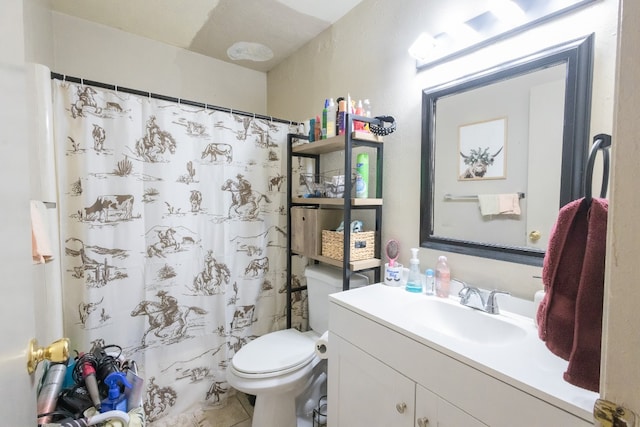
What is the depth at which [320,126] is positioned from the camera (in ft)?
5.48

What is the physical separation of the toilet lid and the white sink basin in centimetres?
66

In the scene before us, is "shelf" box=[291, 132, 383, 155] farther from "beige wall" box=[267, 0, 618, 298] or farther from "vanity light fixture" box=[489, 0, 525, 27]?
"vanity light fixture" box=[489, 0, 525, 27]

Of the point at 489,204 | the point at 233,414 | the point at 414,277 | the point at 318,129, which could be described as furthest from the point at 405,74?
the point at 233,414

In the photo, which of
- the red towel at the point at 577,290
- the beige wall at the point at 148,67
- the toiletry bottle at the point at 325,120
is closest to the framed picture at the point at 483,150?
the red towel at the point at 577,290

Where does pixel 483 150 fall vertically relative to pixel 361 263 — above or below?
above

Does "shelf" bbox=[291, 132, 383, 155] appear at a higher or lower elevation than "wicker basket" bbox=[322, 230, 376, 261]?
higher

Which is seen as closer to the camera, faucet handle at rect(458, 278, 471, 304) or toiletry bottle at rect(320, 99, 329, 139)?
faucet handle at rect(458, 278, 471, 304)

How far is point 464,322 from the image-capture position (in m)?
1.10

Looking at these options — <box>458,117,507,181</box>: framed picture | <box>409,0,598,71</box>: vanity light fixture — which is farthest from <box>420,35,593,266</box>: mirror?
<box>409,0,598,71</box>: vanity light fixture

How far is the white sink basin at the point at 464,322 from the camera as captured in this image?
99cm

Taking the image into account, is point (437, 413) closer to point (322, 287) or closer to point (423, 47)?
point (322, 287)

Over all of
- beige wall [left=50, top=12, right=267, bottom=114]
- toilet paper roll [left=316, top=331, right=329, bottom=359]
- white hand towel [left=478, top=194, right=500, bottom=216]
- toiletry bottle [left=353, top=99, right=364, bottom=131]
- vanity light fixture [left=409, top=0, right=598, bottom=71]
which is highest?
beige wall [left=50, top=12, right=267, bottom=114]

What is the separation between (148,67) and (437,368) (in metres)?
2.50

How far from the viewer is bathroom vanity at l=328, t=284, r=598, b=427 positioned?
2.20 ft
